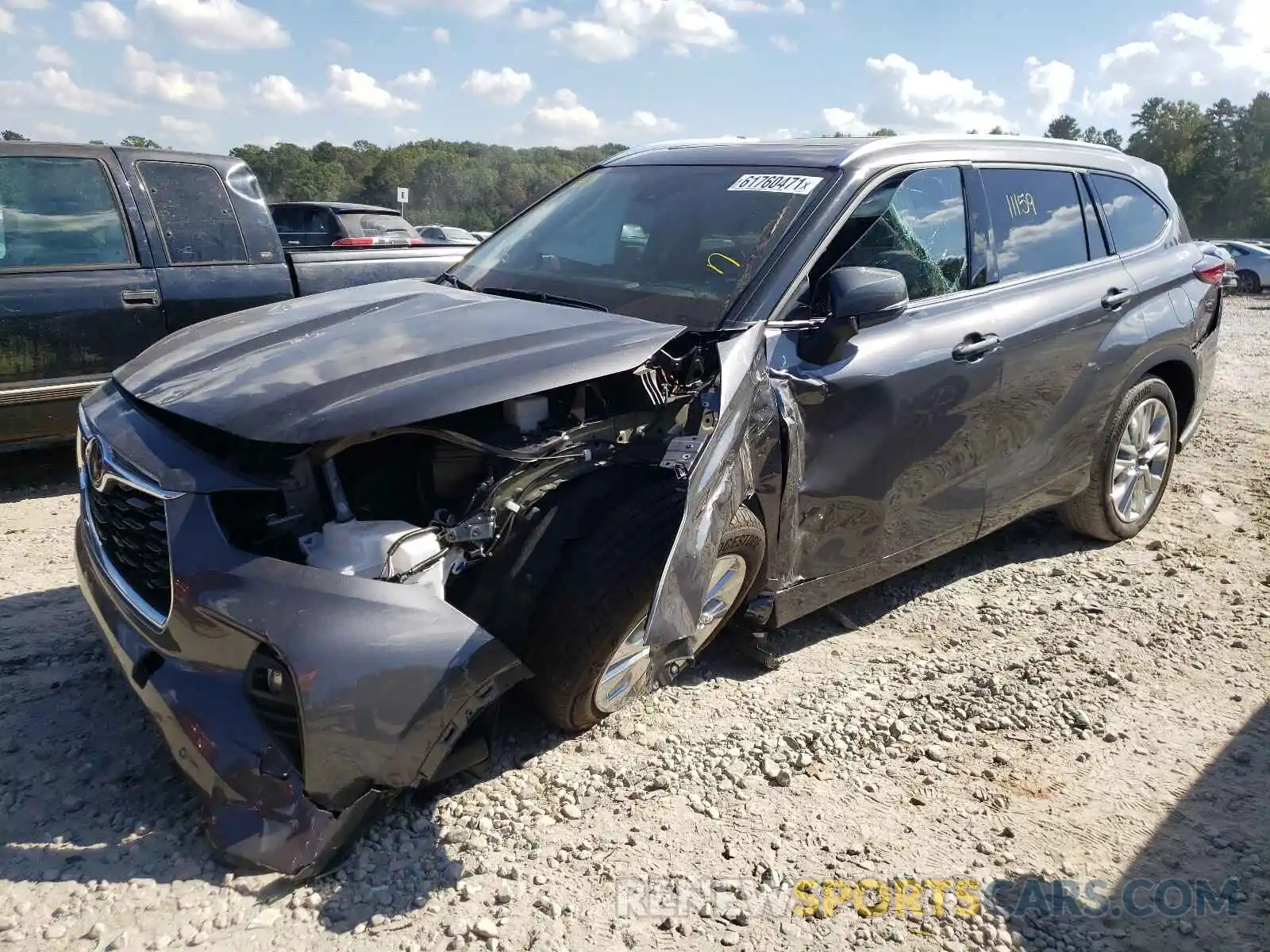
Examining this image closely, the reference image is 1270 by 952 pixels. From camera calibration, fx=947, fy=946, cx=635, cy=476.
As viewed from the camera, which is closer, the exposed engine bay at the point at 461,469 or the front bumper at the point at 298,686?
the front bumper at the point at 298,686

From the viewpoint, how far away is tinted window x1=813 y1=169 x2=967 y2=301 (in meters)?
3.34

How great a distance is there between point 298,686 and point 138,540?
715 mm

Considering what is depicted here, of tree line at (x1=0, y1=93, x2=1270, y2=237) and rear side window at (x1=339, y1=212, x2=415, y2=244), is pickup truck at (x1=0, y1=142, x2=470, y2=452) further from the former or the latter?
tree line at (x1=0, y1=93, x2=1270, y2=237)

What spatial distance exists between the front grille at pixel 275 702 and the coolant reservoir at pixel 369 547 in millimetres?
266

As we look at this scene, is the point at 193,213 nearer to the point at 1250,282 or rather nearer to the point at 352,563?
the point at 352,563

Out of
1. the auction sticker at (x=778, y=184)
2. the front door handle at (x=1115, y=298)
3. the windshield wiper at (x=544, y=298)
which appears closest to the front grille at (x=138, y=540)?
the windshield wiper at (x=544, y=298)

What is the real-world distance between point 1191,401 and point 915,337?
8.13ft

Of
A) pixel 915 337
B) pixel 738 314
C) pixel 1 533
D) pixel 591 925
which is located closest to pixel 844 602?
pixel 915 337

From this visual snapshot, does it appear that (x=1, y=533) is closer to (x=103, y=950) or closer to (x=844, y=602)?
(x=103, y=950)

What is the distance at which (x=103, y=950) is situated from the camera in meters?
2.12

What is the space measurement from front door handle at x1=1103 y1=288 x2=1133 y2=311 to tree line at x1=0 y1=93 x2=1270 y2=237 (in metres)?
19.6

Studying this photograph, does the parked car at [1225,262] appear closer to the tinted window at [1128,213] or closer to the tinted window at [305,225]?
the tinted window at [1128,213]

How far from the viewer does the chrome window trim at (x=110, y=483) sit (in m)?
2.37

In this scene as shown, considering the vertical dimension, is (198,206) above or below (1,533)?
above
